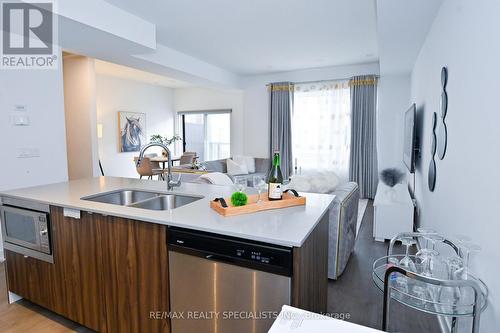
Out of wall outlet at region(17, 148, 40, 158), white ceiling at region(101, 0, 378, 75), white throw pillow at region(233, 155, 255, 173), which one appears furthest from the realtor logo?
white throw pillow at region(233, 155, 255, 173)

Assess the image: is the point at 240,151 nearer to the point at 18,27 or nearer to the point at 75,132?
the point at 75,132

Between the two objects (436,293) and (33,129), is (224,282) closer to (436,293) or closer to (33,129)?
(436,293)

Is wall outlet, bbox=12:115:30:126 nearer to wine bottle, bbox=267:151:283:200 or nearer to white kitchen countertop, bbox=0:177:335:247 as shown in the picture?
white kitchen countertop, bbox=0:177:335:247

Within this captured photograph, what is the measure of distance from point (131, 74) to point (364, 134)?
5492 mm

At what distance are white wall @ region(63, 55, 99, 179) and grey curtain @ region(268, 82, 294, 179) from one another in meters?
3.68

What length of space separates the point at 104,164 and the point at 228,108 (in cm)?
349

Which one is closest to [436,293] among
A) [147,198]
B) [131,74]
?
[147,198]

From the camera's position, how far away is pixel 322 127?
646 cm

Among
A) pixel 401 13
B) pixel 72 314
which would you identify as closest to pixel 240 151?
pixel 401 13

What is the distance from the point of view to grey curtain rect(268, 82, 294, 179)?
6.68 m

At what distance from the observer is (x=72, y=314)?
197cm

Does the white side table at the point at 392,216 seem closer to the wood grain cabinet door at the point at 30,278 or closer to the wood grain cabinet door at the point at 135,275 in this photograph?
the wood grain cabinet door at the point at 135,275

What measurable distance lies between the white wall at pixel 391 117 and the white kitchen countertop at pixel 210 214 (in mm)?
4483

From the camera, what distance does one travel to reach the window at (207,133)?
841 centimetres
